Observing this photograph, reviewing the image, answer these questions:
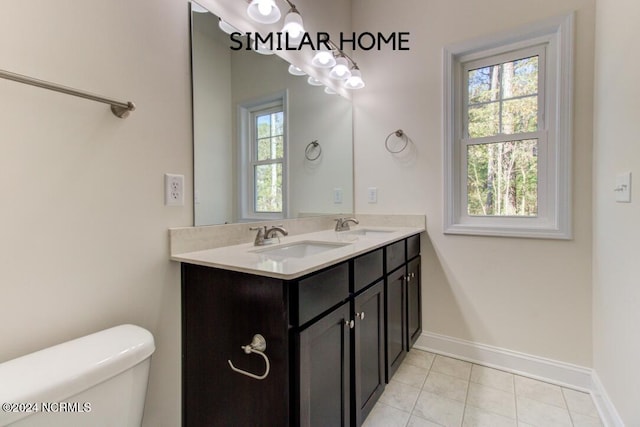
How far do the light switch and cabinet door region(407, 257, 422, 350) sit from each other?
1.03m

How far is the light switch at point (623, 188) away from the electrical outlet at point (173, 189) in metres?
1.79

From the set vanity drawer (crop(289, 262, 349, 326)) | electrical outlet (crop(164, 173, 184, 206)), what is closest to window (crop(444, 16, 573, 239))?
vanity drawer (crop(289, 262, 349, 326))

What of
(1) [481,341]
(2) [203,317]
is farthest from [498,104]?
(2) [203,317]

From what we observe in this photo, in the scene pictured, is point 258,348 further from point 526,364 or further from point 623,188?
point 526,364

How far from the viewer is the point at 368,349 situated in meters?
1.36

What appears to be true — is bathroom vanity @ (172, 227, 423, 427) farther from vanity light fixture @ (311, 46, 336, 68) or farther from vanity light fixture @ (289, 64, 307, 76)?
vanity light fixture @ (311, 46, 336, 68)

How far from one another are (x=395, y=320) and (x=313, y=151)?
1.23 meters

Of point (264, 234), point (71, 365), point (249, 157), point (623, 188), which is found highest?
point (249, 157)

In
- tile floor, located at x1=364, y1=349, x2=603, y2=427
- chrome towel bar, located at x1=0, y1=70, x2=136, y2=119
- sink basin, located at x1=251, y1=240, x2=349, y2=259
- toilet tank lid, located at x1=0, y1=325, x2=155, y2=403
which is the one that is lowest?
tile floor, located at x1=364, y1=349, x2=603, y2=427

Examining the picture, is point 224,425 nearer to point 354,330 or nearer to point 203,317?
point 203,317

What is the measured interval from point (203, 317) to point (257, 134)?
981 mm

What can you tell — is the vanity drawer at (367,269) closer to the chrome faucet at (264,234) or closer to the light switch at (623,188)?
the chrome faucet at (264,234)

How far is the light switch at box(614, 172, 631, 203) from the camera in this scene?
1.17 metres

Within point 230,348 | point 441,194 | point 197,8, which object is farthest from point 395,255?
point 197,8
